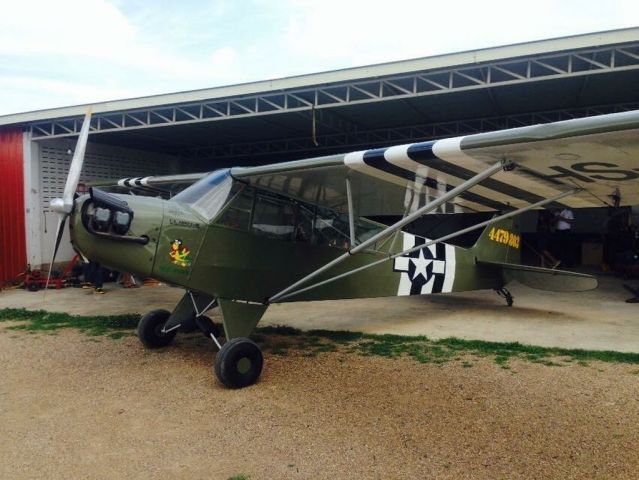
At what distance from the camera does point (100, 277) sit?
11867 mm

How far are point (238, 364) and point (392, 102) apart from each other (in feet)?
29.1

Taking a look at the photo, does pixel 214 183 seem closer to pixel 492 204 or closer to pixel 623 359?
pixel 492 204

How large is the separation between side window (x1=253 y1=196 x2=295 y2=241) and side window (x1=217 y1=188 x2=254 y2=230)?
96 millimetres

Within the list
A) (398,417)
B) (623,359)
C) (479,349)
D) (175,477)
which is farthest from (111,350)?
(623,359)

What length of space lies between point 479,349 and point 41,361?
5382 millimetres

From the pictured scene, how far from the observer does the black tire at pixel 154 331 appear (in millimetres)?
6148

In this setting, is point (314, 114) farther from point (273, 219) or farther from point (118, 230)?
point (118, 230)

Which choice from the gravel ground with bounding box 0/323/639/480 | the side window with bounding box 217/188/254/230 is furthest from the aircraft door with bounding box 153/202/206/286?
the gravel ground with bounding box 0/323/639/480

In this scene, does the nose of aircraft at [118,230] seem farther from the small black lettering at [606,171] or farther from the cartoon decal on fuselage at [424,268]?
the small black lettering at [606,171]

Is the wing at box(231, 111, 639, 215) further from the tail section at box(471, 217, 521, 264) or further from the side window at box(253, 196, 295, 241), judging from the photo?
the tail section at box(471, 217, 521, 264)

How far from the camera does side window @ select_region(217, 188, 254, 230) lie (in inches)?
209

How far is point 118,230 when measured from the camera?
4605 millimetres

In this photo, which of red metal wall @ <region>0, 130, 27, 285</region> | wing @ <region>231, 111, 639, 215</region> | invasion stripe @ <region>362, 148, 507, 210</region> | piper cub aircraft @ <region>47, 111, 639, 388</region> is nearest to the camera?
wing @ <region>231, 111, 639, 215</region>

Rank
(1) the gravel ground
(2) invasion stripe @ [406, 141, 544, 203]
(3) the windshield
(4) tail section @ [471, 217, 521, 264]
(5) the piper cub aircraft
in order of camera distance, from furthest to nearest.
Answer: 1. (4) tail section @ [471, 217, 521, 264]
2. (3) the windshield
3. (2) invasion stripe @ [406, 141, 544, 203]
4. (5) the piper cub aircraft
5. (1) the gravel ground
